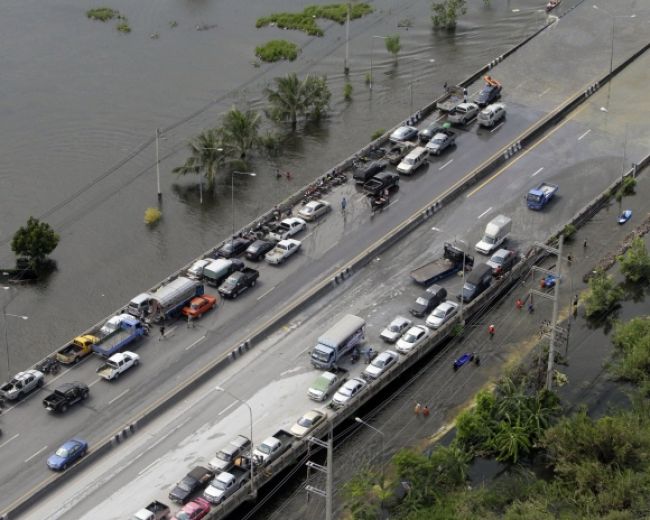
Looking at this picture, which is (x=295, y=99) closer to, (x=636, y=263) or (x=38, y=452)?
(x=636, y=263)

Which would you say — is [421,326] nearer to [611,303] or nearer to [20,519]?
[611,303]

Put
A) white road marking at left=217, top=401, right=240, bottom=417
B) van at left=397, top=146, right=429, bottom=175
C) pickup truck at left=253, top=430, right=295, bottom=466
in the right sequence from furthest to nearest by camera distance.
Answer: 1. van at left=397, top=146, right=429, bottom=175
2. white road marking at left=217, top=401, right=240, bottom=417
3. pickup truck at left=253, top=430, right=295, bottom=466

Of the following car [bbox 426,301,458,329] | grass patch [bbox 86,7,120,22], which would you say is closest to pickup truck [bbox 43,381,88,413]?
car [bbox 426,301,458,329]

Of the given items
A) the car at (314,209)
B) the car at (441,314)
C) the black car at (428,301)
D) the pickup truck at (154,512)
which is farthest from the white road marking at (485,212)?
the pickup truck at (154,512)

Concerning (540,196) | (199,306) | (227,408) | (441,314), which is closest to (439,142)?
(540,196)

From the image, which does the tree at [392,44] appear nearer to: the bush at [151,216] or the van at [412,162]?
the van at [412,162]

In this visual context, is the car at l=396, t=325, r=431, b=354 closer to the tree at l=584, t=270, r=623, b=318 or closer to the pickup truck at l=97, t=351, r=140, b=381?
the tree at l=584, t=270, r=623, b=318
